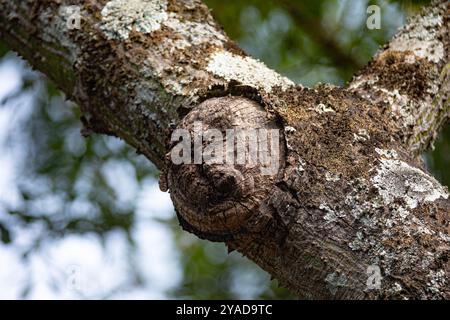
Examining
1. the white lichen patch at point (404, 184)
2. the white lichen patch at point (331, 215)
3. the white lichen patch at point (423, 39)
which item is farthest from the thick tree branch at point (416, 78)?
the white lichen patch at point (331, 215)

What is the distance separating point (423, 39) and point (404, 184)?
0.44m

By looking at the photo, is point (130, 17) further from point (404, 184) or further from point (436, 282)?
point (436, 282)

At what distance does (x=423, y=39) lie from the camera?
1.32 m

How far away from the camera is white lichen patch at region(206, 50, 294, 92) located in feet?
3.73

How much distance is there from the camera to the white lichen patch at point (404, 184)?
969 mm

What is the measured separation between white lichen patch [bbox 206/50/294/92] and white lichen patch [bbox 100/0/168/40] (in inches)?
5.7

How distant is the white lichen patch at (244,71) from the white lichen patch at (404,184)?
222 millimetres

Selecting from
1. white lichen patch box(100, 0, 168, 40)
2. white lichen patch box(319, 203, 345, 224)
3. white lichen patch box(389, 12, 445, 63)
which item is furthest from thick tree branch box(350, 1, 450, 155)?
white lichen patch box(100, 0, 168, 40)

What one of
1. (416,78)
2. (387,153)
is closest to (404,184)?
(387,153)

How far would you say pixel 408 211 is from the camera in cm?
95

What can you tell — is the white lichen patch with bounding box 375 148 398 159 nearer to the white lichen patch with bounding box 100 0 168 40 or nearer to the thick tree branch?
the thick tree branch

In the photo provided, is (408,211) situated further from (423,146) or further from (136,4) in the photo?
(136,4)
